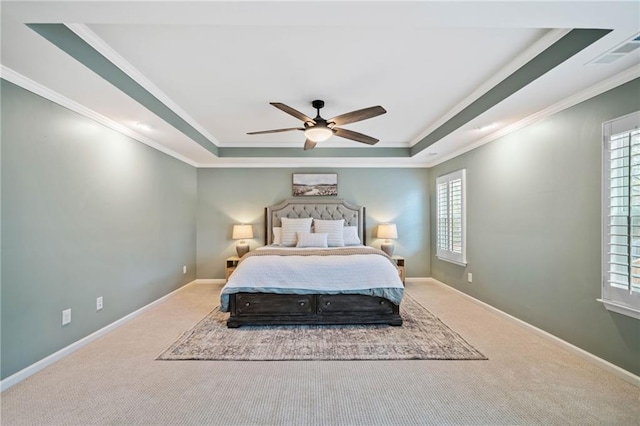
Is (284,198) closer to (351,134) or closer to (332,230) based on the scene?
(332,230)

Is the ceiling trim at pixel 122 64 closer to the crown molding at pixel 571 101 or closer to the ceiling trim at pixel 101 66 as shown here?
the ceiling trim at pixel 101 66

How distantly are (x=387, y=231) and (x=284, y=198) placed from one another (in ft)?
6.84

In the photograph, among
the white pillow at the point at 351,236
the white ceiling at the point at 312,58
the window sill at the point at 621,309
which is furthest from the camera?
the white pillow at the point at 351,236

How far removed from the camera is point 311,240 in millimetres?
4879

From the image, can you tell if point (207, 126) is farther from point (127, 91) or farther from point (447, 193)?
point (447, 193)

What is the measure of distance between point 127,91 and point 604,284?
445cm

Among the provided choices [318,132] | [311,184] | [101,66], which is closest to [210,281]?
[311,184]

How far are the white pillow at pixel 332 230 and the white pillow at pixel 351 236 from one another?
101 millimetres

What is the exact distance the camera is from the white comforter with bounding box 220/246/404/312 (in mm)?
3322

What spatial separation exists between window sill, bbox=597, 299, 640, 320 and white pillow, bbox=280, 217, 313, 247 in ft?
12.7

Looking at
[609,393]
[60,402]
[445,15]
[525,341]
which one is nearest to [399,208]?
[525,341]

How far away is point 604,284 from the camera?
7.81 ft

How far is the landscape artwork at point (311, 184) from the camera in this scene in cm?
564

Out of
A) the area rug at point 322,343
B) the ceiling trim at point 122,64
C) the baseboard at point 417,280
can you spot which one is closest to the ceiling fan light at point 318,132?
the ceiling trim at point 122,64
